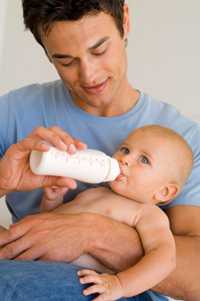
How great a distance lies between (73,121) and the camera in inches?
51.5

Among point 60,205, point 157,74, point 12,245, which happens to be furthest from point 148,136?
point 157,74

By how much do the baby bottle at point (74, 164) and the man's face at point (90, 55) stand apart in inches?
8.6

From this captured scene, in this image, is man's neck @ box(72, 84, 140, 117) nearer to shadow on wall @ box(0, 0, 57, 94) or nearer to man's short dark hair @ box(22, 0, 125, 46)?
man's short dark hair @ box(22, 0, 125, 46)

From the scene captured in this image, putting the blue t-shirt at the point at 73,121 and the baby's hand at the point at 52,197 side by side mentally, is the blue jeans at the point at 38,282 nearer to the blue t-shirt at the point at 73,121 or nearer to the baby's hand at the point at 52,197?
the baby's hand at the point at 52,197

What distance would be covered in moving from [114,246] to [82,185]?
0.81ft

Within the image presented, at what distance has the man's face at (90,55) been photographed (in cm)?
108

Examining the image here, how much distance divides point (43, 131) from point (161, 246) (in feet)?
1.08

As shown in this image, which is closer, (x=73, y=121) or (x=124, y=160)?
(x=124, y=160)

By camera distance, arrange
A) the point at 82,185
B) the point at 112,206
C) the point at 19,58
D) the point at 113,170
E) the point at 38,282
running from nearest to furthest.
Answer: the point at 38,282 < the point at 113,170 < the point at 112,206 < the point at 82,185 < the point at 19,58

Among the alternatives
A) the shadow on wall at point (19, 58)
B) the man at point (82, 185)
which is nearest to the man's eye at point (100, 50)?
the man at point (82, 185)

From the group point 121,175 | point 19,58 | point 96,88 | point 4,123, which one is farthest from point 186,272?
point 19,58

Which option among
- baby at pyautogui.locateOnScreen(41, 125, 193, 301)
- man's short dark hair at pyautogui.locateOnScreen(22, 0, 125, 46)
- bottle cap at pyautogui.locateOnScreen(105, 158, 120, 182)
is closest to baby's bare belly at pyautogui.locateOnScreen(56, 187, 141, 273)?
baby at pyautogui.locateOnScreen(41, 125, 193, 301)

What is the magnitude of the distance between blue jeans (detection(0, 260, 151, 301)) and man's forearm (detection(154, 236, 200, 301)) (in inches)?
8.4

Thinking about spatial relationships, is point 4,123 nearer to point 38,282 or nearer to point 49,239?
point 49,239
